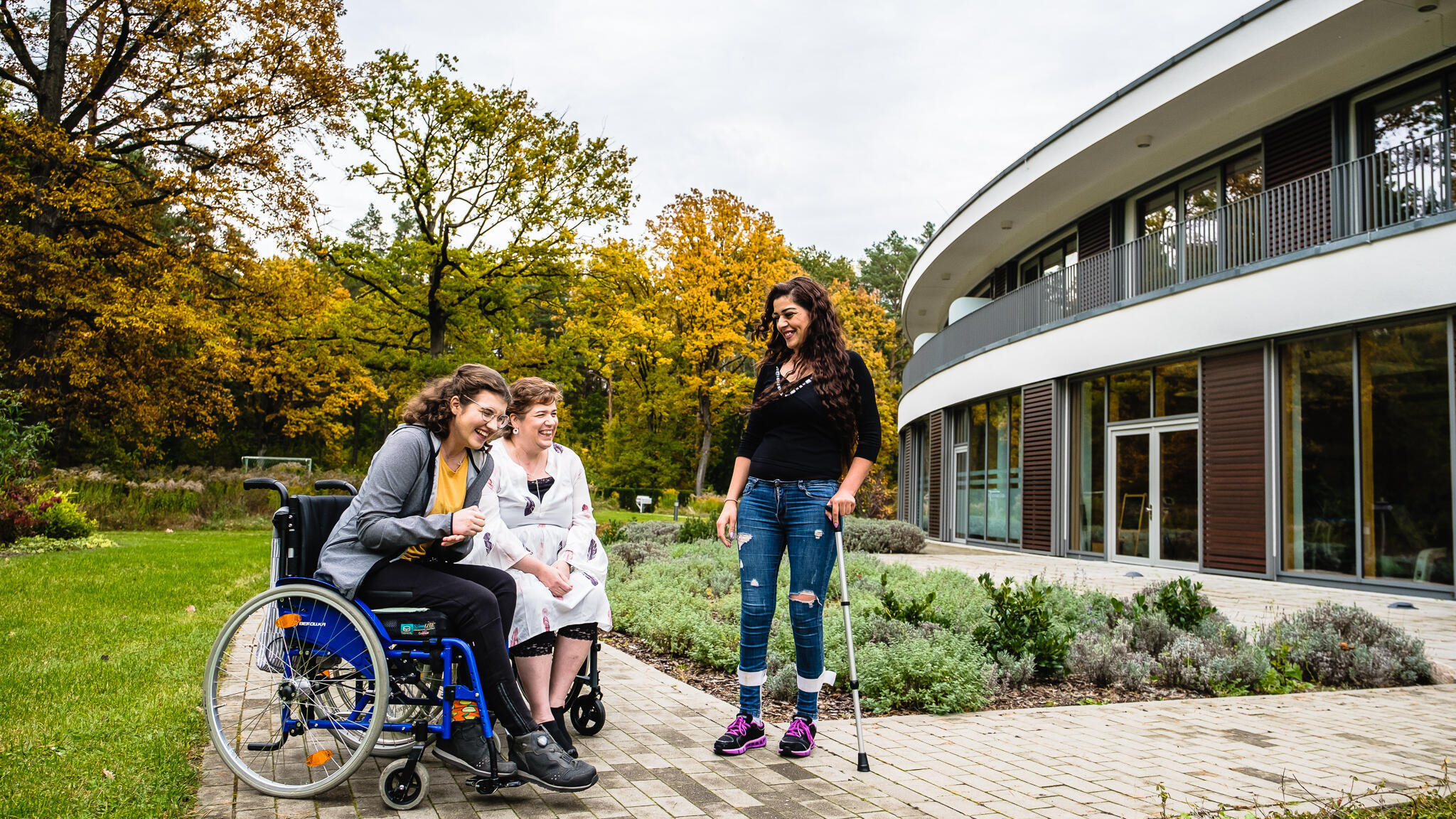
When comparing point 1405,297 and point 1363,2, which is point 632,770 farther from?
point 1363,2

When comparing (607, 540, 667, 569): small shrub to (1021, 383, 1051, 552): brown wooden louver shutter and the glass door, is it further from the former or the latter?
(1021, 383, 1051, 552): brown wooden louver shutter

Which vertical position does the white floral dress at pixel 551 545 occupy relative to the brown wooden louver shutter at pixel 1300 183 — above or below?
below

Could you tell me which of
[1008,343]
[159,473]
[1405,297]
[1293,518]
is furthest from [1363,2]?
[159,473]

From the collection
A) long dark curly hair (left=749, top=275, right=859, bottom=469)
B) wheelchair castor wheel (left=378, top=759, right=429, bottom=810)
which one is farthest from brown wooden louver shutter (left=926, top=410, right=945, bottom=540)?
wheelchair castor wheel (left=378, top=759, right=429, bottom=810)

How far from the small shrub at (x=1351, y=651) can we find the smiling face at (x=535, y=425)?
199 inches

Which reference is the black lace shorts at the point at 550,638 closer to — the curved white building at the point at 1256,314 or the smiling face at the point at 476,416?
the smiling face at the point at 476,416

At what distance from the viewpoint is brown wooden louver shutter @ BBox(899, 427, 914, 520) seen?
104 feet

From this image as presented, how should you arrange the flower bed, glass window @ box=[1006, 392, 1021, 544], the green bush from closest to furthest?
the flower bed
the green bush
glass window @ box=[1006, 392, 1021, 544]

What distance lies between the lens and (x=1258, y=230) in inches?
535

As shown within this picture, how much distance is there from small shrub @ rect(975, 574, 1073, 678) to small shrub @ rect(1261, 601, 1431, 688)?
5.04 ft

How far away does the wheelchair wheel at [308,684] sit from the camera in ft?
10.7

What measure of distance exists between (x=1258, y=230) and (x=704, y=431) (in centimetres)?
2842

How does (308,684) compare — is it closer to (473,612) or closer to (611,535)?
(473,612)

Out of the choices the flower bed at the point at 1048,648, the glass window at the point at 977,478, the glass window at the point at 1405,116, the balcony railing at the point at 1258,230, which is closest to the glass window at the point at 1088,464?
the balcony railing at the point at 1258,230
